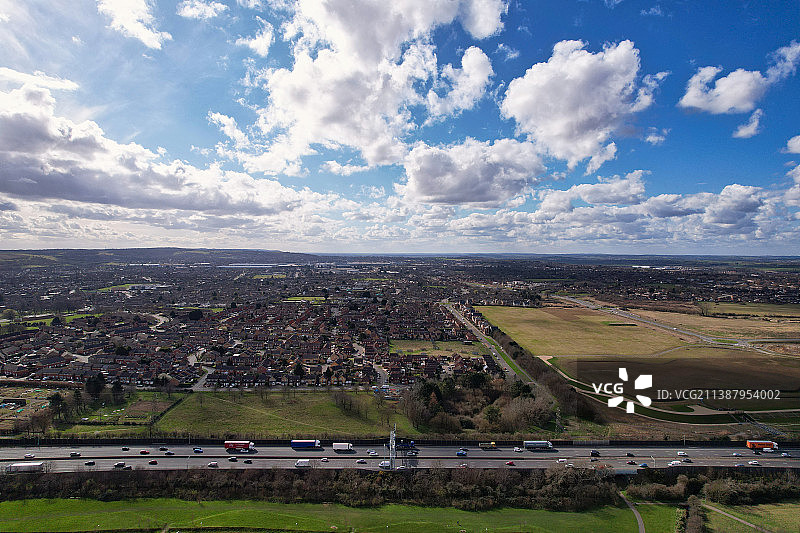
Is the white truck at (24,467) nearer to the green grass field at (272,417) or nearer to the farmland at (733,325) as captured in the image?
the green grass field at (272,417)

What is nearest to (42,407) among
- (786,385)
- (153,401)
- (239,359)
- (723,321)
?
(153,401)

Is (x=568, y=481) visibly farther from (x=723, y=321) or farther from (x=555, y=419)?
(x=723, y=321)

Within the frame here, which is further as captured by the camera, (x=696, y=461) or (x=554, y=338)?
(x=554, y=338)

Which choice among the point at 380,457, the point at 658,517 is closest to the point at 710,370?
the point at 658,517

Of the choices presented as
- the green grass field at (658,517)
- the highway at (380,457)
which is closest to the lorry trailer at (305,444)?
the highway at (380,457)

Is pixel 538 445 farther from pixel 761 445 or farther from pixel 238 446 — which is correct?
pixel 238 446

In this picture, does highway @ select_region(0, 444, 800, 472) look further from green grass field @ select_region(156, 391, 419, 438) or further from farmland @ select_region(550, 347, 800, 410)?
farmland @ select_region(550, 347, 800, 410)

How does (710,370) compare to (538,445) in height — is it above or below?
above
